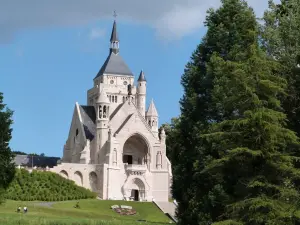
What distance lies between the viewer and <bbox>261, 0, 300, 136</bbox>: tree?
31312 millimetres

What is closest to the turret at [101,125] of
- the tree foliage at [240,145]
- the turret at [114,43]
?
the turret at [114,43]

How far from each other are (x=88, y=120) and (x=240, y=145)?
192 ft

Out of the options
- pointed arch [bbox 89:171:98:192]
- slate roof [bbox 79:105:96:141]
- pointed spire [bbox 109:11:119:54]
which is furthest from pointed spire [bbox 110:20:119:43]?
pointed arch [bbox 89:171:98:192]

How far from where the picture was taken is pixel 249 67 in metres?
28.4

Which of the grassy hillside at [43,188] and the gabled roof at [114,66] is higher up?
the gabled roof at [114,66]

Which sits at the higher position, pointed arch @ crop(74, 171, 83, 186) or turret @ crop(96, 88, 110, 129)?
turret @ crop(96, 88, 110, 129)

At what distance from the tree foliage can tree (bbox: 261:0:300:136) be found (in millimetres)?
624

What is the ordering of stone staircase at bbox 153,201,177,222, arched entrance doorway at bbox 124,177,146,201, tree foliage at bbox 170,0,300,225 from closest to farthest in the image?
tree foliage at bbox 170,0,300,225
stone staircase at bbox 153,201,177,222
arched entrance doorway at bbox 124,177,146,201

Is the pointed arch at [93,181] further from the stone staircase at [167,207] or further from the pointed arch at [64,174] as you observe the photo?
the stone staircase at [167,207]

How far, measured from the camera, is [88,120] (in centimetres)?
8538

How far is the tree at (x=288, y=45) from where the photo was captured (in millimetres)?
31312

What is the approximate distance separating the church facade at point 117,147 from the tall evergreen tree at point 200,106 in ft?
134

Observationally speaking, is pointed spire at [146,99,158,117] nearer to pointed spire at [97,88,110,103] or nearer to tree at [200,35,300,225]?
pointed spire at [97,88,110,103]

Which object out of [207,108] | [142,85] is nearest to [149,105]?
[142,85]
